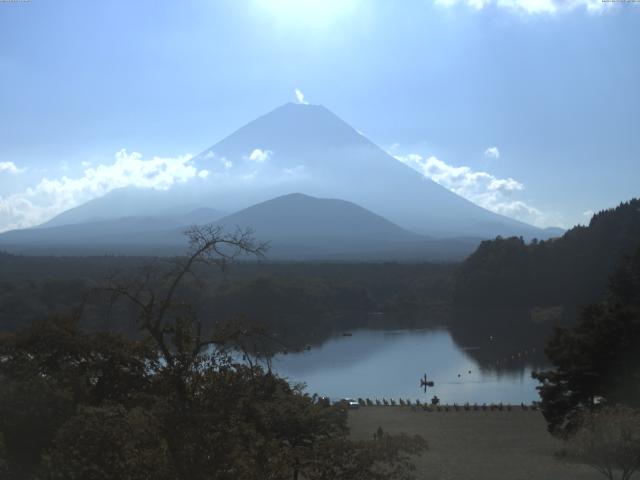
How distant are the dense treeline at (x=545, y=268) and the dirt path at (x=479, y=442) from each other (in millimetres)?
22593

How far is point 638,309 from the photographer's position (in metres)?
8.93

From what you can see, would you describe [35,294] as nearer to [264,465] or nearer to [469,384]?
[469,384]

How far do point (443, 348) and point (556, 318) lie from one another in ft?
30.8

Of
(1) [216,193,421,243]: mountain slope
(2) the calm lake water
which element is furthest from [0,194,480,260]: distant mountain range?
(2) the calm lake water

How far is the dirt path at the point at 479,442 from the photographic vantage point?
8406 millimetres

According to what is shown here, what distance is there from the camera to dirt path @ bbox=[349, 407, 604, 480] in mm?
8406

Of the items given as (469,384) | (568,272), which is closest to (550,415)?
(469,384)

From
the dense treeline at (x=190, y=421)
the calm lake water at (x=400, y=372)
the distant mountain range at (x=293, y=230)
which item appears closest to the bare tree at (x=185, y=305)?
the dense treeline at (x=190, y=421)

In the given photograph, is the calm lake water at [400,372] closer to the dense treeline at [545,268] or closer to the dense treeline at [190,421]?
the dense treeline at [545,268]

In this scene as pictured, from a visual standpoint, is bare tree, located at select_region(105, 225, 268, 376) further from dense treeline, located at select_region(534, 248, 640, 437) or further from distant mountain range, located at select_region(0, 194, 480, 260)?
distant mountain range, located at select_region(0, 194, 480, 260)

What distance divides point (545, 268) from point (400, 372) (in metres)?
18.6

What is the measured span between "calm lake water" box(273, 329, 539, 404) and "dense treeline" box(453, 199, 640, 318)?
31.3 feet

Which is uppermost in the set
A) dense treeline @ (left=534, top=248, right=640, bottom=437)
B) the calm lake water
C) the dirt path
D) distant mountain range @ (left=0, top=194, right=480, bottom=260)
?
distant mountain range @ (left=0, top=194, right=480, bottom=260)

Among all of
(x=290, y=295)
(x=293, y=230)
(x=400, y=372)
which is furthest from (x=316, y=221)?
(x=400, y=372)
